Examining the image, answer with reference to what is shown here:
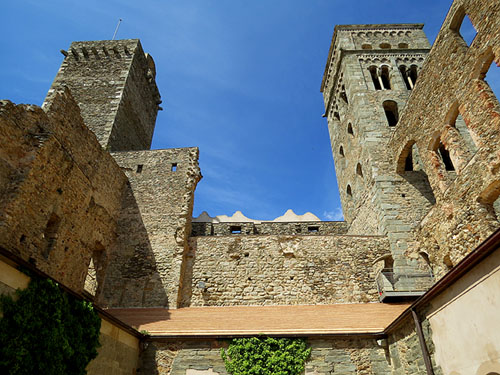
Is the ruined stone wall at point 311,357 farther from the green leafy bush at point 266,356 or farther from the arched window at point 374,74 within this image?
the arched window at point 374,74

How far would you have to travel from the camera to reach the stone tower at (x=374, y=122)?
13.0 meters

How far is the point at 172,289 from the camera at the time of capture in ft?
37.6

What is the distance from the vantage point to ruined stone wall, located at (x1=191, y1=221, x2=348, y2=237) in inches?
638

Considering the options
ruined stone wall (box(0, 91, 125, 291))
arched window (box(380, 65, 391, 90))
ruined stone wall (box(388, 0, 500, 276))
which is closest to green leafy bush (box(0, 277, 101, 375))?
ruined stone wall (box(0, 91, 125, 291))

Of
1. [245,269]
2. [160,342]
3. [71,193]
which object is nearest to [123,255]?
[71,193]

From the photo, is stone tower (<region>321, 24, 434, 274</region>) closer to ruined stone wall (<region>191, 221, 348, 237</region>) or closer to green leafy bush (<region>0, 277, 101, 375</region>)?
ruined stone wall (<region>191, 221, 348, 237</region>)

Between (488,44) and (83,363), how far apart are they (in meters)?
11.5

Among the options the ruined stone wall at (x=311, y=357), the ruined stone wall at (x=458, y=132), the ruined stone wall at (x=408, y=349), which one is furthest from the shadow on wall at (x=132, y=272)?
the ruined stone wall at (x=458, y=132)

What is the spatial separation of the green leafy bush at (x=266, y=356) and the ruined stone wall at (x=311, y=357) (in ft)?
0.68

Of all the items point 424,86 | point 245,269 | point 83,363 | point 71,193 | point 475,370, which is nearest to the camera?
point 475,370

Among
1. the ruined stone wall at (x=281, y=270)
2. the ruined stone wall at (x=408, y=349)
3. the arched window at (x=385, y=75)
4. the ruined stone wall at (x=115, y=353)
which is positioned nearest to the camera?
the ruined stone wall at (x=408, y=349)

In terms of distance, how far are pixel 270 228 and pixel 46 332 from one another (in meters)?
12.8

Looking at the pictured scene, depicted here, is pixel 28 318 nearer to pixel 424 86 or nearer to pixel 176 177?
pixel 176 177

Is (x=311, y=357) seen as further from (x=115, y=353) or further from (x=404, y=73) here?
(x=404, y=73)
